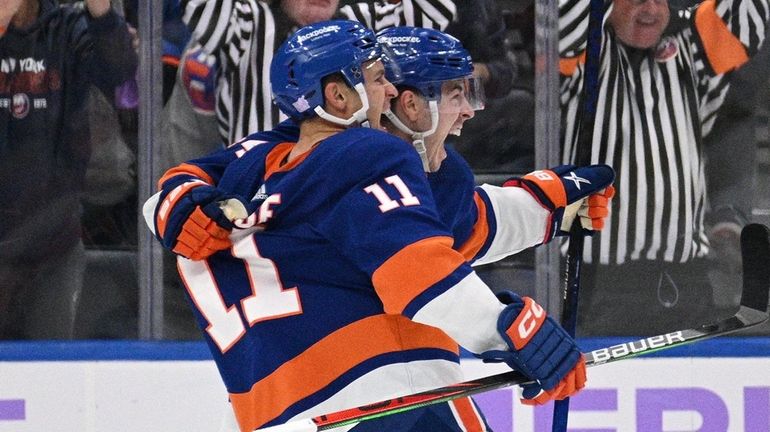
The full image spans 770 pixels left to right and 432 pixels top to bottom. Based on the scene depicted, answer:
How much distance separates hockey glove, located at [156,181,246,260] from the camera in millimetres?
2043

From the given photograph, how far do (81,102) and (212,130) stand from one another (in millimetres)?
376

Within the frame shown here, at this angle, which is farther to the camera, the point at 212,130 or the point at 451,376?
the point at 212,130

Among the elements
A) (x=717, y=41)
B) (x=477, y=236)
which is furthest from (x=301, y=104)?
(x=717, y=41)

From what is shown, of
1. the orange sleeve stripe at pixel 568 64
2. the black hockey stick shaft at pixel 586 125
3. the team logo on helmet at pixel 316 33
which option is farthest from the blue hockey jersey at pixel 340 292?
the orange sleeve stripe at pixel 568 64

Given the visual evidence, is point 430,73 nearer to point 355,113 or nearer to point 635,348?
point 355,113

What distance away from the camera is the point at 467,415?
2100 millimetres

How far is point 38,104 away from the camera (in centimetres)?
361

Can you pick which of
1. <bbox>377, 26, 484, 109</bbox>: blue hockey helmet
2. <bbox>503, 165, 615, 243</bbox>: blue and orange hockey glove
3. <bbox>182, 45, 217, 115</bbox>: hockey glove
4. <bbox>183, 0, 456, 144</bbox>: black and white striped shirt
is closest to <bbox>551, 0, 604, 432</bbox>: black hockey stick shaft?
<bbox>503, 165, 615, 243</bbox>: blue and orange hockey glove

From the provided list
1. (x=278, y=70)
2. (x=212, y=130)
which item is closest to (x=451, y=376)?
(x=278, y=70)

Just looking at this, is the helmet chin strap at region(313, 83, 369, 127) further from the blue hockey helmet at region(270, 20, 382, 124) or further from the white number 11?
the white number 11

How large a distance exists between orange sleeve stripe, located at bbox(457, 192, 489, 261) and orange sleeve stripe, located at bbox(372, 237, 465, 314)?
54 cm

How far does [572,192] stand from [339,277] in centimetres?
72

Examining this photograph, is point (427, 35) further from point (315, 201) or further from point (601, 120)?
point (601, 120)

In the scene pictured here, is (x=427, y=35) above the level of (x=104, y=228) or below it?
above
